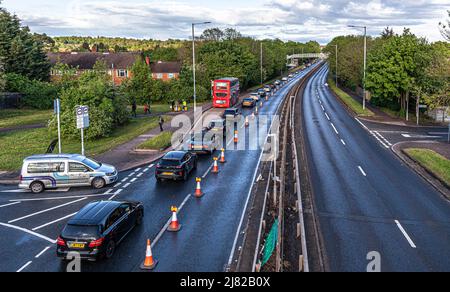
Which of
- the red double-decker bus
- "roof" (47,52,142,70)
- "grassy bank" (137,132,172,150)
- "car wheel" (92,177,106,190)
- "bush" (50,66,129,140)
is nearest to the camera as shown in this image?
"car wheel" (92,177,106,190)

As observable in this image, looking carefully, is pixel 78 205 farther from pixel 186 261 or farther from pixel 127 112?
pixel 127 112

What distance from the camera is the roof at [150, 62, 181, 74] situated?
322 feet

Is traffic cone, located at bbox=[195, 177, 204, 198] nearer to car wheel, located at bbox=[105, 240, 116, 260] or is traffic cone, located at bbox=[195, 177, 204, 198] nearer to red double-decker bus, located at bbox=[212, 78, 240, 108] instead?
car wheel, located at bbox=[105, 240, 116, 260]

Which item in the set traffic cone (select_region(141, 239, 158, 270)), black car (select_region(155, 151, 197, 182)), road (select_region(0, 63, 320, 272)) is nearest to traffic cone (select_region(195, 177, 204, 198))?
road (select_region(0, 63, 320, 272))

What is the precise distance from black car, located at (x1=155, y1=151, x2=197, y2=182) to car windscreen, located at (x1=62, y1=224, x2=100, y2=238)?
9.67 m

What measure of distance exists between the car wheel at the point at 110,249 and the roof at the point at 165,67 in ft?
276

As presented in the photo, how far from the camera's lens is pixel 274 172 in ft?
81.6

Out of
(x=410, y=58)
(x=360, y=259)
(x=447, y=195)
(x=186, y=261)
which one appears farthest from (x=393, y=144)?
(x=186, y=261)

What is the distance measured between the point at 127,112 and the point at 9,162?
16874 millimetres

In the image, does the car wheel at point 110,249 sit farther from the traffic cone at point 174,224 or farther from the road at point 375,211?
the road at point 375,211

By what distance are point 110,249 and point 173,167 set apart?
9.56 metres

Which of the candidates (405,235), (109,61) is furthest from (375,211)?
(109,61)

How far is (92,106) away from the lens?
38594 millimetres

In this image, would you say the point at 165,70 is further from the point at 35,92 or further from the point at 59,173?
the point at 59,173
